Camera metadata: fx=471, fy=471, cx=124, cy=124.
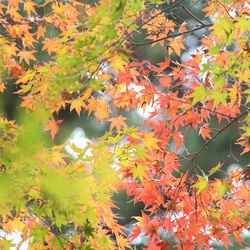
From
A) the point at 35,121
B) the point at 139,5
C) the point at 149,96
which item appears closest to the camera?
the point at 35,121

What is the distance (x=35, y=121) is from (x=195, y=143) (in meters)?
4.79

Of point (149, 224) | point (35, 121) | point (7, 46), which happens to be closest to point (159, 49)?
point (7, 46)

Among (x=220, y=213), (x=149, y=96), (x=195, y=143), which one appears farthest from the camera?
(x=195, y=143)

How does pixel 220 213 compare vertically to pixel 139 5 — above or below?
below

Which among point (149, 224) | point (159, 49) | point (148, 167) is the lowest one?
point (159, 49)

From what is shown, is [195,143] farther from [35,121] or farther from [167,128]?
[35,121]

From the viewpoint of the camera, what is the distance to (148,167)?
9.17 feet

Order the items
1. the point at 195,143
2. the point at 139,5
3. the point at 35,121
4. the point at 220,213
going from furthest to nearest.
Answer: the point at 195,143 < the point at 220,213 < the point at 139,5 < the point at 35,121

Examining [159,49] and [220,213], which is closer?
[220,213]

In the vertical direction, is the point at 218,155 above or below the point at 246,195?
below

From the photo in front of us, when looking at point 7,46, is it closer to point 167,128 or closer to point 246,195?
point 167,128

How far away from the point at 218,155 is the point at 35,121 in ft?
16.7

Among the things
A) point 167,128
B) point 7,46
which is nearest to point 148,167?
point 167,128

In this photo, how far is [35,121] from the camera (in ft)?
2.60
